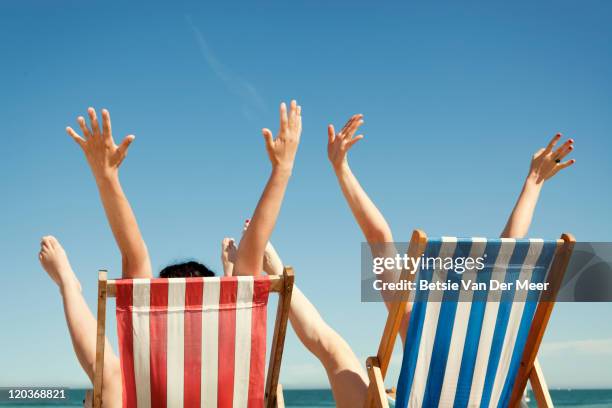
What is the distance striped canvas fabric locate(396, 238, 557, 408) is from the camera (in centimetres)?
303

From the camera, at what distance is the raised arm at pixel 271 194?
2.87m

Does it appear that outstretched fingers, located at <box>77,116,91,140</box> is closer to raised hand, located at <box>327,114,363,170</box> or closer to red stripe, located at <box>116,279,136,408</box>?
red stripe, located at <box>116,279,136,408</box>

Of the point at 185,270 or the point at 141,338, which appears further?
the point at 185,270

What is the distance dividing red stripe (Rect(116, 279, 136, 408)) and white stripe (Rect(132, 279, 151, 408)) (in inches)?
0.6

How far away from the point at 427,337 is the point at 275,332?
2.21ft

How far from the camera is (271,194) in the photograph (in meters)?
2.89

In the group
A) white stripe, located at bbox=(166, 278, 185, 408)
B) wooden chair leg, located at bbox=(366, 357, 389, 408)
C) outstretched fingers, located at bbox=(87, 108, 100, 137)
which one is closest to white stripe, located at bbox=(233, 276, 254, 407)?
white stripe, located at bbox=(166, 278, 185, 408)

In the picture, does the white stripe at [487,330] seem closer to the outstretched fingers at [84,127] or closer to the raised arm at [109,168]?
the raised arm at [109,168]

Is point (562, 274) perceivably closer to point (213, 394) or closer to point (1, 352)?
point (213, 394)

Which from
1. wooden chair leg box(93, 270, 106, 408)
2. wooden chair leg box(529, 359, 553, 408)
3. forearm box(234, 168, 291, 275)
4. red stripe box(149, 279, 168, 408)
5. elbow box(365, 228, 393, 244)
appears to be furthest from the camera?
elbow box(365, 228, 393, 244)

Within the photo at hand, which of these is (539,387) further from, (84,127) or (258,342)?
(84,127)

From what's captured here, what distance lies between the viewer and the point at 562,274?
3117 mm

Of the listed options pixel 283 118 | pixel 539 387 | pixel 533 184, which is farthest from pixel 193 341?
pixel 533 184

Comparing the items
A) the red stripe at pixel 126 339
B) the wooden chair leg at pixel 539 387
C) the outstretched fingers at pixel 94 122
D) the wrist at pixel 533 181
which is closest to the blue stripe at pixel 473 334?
the wooden chair leg at pixel 539 387
